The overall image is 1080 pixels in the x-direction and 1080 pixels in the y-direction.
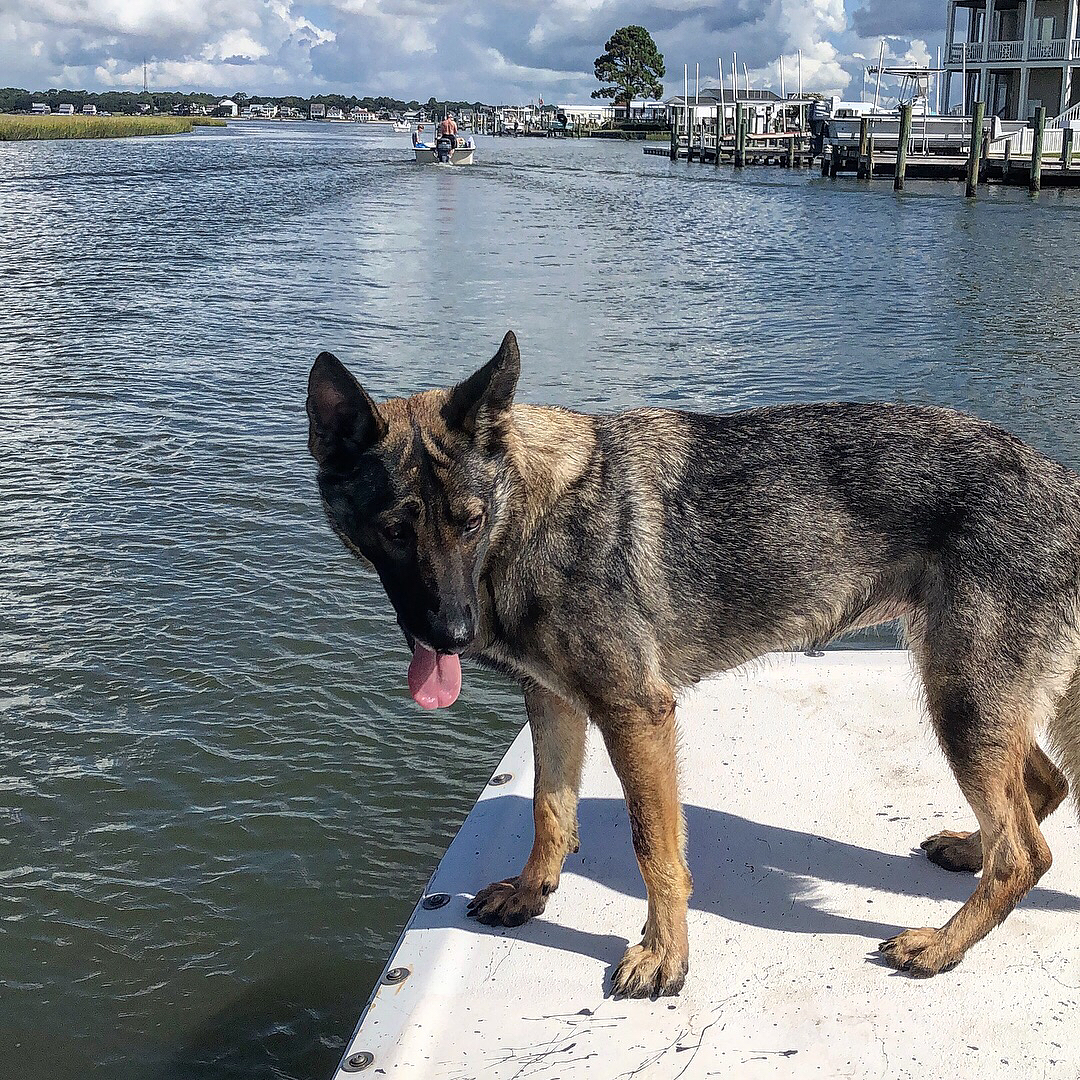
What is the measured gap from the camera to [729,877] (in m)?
4.20

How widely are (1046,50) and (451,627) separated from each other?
222 ft

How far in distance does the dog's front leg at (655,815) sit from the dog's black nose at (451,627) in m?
0.63

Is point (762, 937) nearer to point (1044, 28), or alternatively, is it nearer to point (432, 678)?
point (432, 678)

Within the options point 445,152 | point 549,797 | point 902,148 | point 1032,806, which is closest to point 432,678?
point 549,797

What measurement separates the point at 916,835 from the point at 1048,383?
1266cm

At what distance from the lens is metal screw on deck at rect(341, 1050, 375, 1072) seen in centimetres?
323

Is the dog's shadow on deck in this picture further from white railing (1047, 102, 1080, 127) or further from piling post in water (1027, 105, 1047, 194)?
white railing (1047, 102, 1080, 127)

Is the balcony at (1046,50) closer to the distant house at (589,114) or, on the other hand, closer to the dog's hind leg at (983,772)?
the dog's hind leg at (983,772)

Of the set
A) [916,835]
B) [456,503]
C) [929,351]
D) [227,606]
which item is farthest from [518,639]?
[929,351]

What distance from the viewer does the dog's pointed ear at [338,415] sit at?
3512 millimetres

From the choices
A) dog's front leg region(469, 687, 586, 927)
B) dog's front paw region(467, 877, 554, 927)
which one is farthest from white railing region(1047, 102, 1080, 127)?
dog's front paw region(467, 877, 554, 927)

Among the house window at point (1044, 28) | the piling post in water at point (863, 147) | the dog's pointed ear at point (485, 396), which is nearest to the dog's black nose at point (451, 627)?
the dog's pointed ear at point (485, 396)

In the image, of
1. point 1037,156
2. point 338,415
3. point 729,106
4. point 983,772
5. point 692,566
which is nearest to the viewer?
point 338,415

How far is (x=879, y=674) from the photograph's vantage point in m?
5.52
